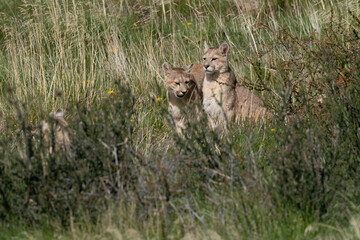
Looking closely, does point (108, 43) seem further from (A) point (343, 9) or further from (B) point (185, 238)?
(B) point (185, 238)

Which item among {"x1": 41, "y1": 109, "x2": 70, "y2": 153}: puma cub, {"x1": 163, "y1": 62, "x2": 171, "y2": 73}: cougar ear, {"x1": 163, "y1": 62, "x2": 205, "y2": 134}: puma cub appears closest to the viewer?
{"x1": 41, "y1": 109, "x2": 70, "y2": 153}: puma cub

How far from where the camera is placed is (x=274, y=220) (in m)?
3.62

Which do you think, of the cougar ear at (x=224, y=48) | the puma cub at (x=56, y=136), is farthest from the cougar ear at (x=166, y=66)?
the puma cub at (x=56, y=136)

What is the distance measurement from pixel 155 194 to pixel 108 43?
15.0 ft

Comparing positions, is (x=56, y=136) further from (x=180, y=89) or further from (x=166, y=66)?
(x=166, y=66)

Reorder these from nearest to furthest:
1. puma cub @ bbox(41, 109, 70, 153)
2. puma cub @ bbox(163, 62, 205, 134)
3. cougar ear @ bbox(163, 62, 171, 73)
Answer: puma cub @ bbox(41, 109, 70, 153), puma cub @ bbox(163, 62, 205, 134), cougar ear @ bbox(163, 62, 171, 73)

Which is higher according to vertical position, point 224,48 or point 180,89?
point 224,48

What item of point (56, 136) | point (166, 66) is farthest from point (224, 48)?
point (56, 136)

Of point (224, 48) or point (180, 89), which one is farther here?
point (224, 48)

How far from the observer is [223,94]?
7531 millimetres

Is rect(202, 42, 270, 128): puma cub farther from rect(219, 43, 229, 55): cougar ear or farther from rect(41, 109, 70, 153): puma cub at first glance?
rect(41, 109, 70, 153): puma cub

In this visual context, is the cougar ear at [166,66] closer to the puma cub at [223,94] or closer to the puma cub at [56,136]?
the puma cub at [223,94]

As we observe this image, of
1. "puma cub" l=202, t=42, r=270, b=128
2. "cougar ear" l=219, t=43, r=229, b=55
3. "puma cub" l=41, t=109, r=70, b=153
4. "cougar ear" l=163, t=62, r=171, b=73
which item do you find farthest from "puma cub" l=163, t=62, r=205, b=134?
"puma cub" l=41, t=109, r=70, b=153

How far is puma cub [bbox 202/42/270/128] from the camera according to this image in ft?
24.6
